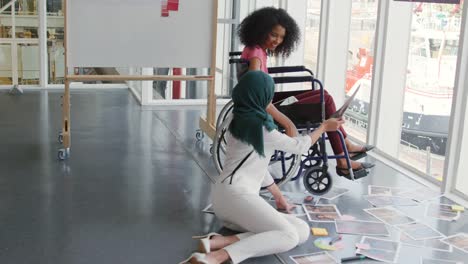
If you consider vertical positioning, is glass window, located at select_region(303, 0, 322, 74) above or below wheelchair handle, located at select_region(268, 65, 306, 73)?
above

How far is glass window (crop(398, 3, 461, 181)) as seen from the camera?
5.02 m

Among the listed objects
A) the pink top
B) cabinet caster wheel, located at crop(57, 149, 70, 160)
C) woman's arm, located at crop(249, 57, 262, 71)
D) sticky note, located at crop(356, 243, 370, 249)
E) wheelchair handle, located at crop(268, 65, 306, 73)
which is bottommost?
sticky note, located at crop(356, 243, 370, 249)

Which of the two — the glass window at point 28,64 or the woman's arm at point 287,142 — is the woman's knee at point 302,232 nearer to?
the woman's arm at point 287,142

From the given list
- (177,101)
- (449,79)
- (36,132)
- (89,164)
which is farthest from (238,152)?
(177,101)

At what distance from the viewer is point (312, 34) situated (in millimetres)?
7320

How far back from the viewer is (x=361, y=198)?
4.49 meters

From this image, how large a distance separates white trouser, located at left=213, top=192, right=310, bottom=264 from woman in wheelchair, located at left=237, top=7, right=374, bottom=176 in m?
0.87

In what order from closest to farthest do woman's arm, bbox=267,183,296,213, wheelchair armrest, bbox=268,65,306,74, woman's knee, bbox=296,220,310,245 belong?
woman's knee, bbox=296,220,310,245 → woman's arm, bbox=267,183,296,213 → wheelchair armrest, bbox=268,65,306,74

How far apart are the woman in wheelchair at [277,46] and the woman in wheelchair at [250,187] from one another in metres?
0.67

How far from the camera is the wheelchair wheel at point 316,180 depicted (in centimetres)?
444

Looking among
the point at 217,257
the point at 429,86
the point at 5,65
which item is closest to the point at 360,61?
the point at 429,86

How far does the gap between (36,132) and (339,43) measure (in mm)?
3328

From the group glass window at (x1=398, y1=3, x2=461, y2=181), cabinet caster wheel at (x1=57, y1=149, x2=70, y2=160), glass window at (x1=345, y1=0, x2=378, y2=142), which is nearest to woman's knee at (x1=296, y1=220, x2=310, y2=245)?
glass window at (x1=398, y1=3, x2=461, y2=181)

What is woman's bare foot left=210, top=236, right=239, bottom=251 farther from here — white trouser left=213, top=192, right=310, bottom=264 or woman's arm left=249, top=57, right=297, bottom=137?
woman's arm left=249, top=57, right=297, bottom=137
